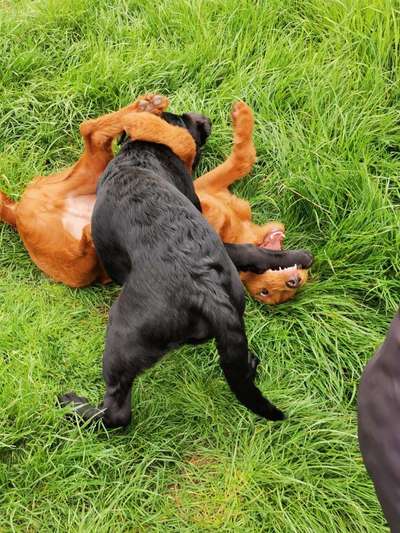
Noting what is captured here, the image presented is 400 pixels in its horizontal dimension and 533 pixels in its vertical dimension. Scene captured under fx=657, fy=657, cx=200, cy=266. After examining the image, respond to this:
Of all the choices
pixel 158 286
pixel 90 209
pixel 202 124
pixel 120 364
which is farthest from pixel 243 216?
pixel 120 364

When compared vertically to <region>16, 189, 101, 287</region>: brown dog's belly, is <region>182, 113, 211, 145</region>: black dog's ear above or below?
above

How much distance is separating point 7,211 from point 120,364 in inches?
58.0

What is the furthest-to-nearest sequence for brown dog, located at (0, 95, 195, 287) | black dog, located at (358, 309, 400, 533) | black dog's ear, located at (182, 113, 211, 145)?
black dog's ear, located at (182, 113, 211, 145), brown dog, located at (0, 95, 195, 287), black dog, located at (358, 309, 400, 533)

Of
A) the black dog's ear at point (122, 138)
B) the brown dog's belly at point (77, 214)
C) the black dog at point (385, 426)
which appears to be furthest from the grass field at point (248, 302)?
the black dog at point (385, 426)

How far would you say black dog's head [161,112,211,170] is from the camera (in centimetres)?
361

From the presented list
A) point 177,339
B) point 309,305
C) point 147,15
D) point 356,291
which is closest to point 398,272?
point 356,291

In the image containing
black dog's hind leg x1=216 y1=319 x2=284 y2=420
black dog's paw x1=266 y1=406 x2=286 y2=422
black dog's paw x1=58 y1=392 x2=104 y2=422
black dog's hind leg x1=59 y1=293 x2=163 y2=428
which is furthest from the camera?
black dog's paw x1=58 y1=392 x2=104 y2=422

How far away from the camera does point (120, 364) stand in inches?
110

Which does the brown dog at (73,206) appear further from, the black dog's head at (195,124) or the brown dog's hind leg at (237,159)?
the brown dog's hind leg at (237,159)

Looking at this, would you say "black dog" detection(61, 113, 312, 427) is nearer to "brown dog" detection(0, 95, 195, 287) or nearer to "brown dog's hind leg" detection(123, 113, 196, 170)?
"brown dog's hind leg" detection(123, 113, 196, 170)

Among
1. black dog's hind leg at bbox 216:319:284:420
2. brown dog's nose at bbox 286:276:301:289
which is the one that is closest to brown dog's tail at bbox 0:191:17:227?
brown dog's nose at bbox 286:276:301:289

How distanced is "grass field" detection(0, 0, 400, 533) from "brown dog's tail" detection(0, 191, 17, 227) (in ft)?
0.37

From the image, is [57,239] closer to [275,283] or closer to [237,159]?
[237,159]

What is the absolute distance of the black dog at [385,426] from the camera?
4.33 ft
